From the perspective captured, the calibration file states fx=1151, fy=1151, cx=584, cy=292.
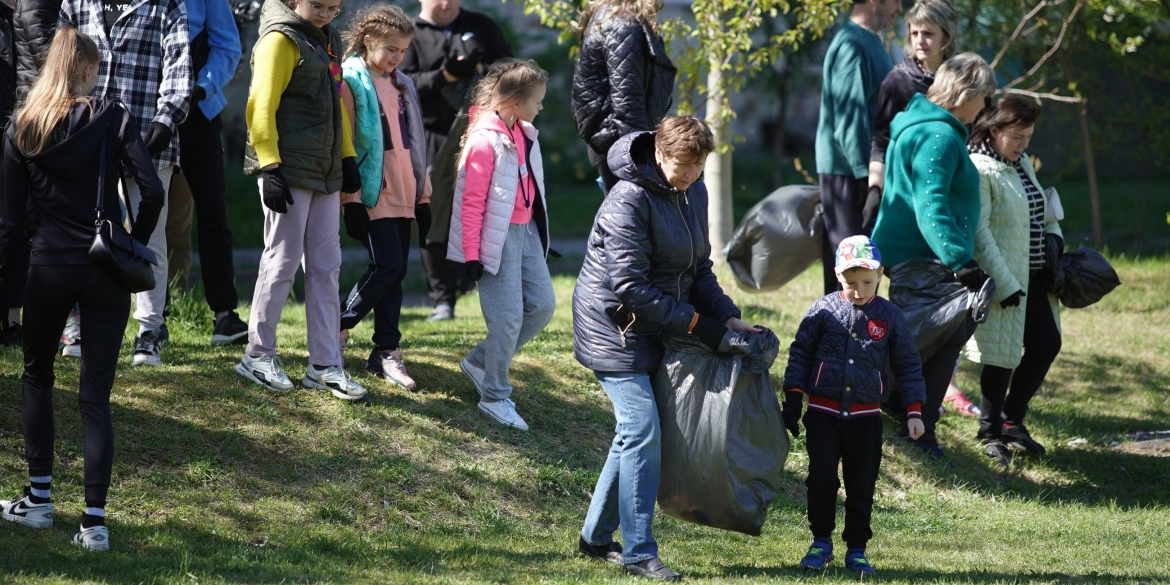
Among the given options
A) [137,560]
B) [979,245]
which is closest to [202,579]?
[137,560]

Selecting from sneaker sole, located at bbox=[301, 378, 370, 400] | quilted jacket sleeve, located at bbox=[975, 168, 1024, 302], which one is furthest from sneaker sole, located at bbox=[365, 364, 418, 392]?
quilted jacket sleeve, located at bbox=[975, 168, 1024, 302]

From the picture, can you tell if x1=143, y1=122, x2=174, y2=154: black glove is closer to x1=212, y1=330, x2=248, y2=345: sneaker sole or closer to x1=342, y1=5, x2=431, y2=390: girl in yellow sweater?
x1=342, y1=5, x2=431, y2=390: girl in yellow sweater

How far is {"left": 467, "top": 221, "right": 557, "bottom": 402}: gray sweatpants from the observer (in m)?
5.51

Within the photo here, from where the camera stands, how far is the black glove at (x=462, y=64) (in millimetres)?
7484

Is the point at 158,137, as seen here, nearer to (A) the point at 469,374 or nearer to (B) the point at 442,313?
(A) the point at 469,374

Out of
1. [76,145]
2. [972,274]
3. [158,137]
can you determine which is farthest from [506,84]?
[972,274]

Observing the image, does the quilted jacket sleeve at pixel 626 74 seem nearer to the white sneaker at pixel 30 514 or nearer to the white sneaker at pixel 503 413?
the white sneaker at pixel 503 413

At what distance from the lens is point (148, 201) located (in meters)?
4.30

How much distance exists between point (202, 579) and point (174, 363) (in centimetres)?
203

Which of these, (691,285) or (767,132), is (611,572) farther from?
(767,132)

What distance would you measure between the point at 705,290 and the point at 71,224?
2389mm

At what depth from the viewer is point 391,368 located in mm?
5906

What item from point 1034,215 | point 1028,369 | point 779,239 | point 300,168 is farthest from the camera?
point 779,239

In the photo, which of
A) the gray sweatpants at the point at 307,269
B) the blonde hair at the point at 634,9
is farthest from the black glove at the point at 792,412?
the blonde hair at the point at 634,9
